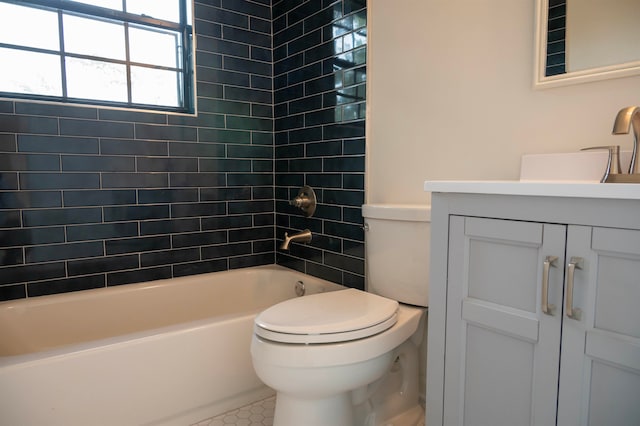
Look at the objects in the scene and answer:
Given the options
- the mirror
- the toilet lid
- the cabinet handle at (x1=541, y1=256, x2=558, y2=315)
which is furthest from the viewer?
the toilet lid

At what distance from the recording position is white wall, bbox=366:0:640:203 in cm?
131

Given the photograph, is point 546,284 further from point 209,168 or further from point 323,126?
point 209,168

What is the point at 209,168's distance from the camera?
2.36 m

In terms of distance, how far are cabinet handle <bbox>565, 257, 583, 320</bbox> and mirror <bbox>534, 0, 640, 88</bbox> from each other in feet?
2.23

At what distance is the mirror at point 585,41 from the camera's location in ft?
3.88

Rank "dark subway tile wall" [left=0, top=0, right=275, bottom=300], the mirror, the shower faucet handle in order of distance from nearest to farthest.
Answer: the mirror < "dark subway tile wall" [left=0, top=0, right=275, bottom=300] < the shower faucet handle

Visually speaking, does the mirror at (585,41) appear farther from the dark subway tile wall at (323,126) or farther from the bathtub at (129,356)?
the bathtub at (129,356)

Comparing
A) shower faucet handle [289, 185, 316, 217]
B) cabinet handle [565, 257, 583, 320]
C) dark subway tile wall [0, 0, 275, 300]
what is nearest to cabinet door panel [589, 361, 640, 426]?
cabinet handle [565, 257, 583, 320]

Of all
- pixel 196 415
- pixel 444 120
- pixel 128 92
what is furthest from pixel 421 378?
pixel 128 92

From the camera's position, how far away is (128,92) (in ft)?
7.14

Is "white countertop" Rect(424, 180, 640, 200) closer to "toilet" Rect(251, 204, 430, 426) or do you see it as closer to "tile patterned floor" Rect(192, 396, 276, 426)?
"toilet" Rect(251, 204, 430, 426)

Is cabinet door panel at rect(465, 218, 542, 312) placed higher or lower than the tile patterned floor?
higher

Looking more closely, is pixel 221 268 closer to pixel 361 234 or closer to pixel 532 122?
pixel 361 234

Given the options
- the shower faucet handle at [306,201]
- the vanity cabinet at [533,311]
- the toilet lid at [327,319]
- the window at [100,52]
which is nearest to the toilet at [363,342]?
the toilet lid at [327,319]
